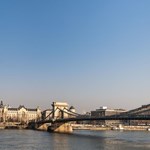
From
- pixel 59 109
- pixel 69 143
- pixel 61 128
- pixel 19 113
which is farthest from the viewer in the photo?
pixel 19 113

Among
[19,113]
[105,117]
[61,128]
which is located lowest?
[61,128]

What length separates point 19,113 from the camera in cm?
13138

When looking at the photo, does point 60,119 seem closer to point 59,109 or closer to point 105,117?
point 59,109

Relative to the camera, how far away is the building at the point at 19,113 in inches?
4929

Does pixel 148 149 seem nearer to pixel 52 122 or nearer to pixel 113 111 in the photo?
pixel 52 122

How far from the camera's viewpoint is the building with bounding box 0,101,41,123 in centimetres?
12519

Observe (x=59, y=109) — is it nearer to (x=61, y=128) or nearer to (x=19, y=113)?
(x=61, y=128)

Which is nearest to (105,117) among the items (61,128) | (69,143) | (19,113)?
(69,143)

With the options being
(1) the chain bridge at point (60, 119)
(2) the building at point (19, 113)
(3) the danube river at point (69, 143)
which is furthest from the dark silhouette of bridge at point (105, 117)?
(2) the building at point (19, 113)

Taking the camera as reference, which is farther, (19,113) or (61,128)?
(19,113)

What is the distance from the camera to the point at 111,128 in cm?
10056

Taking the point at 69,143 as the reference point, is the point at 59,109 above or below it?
above

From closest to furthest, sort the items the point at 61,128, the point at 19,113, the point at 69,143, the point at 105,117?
the point at 69,143 → the point at 105,117 → the point at 61,128 → the point at 19,113

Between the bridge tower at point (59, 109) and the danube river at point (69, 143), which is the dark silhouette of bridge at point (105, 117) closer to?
the bridge tower at point (59, 109)
